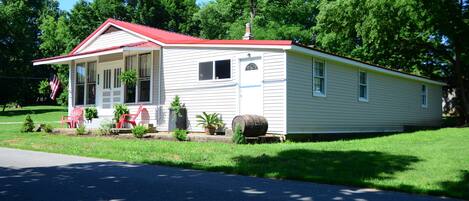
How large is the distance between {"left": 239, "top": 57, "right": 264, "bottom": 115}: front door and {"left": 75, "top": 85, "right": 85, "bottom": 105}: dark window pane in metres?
9.37

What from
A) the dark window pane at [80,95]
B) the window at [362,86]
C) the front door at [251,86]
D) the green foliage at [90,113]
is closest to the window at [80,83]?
the dark window pane at [80,95]

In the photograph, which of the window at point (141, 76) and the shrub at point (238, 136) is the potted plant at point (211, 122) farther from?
the window at point (141, 76)

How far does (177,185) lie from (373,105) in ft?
48.6

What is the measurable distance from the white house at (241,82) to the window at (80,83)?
46mm

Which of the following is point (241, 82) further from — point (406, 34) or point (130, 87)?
point (406, 34)

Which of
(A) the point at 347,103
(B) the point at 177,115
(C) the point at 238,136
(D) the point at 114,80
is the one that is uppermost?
(D) the point at 114,80

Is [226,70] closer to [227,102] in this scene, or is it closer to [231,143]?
[227,102]

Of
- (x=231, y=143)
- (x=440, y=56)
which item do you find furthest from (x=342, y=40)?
(x=231, y=143)

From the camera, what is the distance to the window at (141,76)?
19.4 m

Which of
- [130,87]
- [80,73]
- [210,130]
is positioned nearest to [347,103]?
[210,130]

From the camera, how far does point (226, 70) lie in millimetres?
16656

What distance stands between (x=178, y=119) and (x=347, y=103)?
20.8 feet

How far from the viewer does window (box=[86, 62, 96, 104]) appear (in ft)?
71.6

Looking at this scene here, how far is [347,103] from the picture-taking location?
61.0ft
